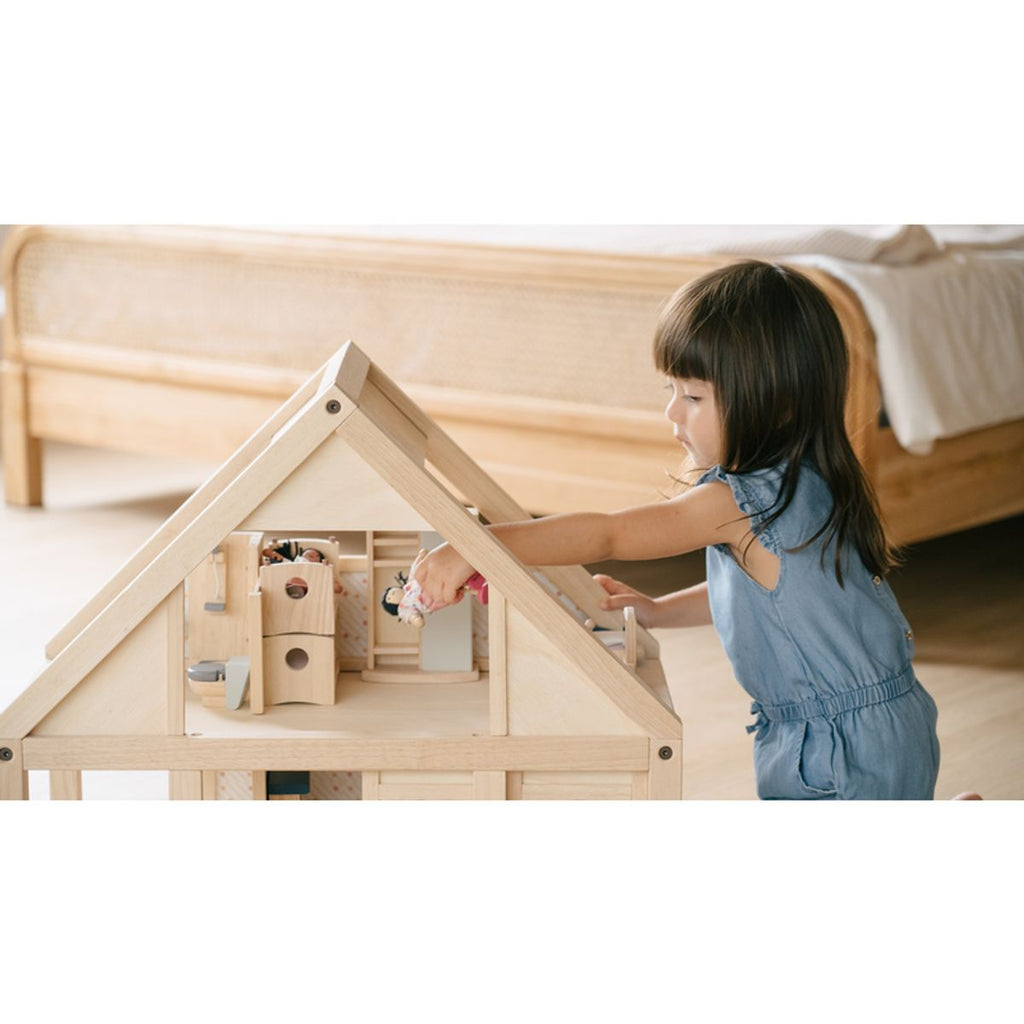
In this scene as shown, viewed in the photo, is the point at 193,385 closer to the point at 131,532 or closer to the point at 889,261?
the point at 131,532

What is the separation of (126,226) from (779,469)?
7.01ft

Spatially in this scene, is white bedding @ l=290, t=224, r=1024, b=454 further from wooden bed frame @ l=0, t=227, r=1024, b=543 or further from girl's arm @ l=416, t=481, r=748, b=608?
girl's arm @ l=416, t=481, r=748, b=608

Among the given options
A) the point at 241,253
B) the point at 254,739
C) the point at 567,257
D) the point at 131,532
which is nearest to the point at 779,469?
the point at 254,739

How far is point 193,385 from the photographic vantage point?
2.92 meters

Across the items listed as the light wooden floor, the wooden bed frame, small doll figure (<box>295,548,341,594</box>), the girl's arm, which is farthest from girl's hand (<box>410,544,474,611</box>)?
the wooden bed frame

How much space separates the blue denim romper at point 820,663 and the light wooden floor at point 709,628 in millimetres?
455

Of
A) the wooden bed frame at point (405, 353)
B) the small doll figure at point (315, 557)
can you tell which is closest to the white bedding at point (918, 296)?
the wooden bed frame at point (405, 353)

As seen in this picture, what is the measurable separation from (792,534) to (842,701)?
0.13 meters

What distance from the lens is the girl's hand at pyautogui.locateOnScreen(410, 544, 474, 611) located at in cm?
94

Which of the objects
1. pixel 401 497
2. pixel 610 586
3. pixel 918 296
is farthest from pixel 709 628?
pixel 401 497

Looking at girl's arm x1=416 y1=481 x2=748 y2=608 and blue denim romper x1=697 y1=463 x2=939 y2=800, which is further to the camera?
blue denim romper x1=697 y1=463 x2=939 y2=800

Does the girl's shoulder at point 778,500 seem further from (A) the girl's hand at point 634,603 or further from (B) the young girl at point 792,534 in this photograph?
(A) the girl's hand at point 634,603

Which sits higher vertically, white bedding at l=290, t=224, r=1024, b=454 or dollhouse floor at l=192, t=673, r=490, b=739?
white bedding at l=290, t=224, r=1024, b=454

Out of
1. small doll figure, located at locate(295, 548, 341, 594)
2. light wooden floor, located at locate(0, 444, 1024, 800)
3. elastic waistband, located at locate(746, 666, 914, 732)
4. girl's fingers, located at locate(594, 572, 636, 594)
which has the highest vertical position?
small doll figure, located at locate(295, 548, 341, 594)
